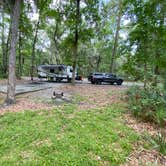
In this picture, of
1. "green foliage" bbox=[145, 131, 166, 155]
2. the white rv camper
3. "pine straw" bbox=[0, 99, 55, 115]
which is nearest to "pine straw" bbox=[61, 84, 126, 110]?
"pine straw" bbox=[0, 99, 55, 115]

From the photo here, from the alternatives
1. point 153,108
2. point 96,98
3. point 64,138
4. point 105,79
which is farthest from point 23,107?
point 105,79

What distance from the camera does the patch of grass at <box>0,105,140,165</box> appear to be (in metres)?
4.12

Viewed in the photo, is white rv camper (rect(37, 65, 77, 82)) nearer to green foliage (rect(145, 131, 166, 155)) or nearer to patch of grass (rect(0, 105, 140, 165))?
patch of grass (rect(0, 105, 140, 165))

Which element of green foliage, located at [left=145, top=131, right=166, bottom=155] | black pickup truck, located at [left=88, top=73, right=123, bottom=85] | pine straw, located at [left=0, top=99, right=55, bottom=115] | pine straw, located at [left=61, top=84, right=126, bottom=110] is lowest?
green foliage, located at [left=145, top=131, right=166, bottom=155]

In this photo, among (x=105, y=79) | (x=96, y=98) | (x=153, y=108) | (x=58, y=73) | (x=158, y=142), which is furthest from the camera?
(x=58, y=73)

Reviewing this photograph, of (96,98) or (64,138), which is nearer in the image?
(64,138)

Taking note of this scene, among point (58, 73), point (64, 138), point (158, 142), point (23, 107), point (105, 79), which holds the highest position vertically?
point (58, 73)

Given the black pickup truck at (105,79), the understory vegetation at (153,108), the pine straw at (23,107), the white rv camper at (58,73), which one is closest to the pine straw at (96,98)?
the pine straw at (23,107)

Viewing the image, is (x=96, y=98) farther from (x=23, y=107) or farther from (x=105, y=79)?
(x=105, y=79)

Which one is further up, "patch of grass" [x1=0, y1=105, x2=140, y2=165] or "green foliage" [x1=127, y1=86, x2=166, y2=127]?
"green foliage" [x1=127, y1=86, x2=166, y2=127]

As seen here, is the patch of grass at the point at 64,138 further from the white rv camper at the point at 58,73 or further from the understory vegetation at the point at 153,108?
the white rv camper at the point at 58,73

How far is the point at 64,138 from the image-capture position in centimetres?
478

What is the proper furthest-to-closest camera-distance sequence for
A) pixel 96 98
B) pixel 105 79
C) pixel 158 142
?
pixel 105 79, pixel 96 98, pixel 158 142

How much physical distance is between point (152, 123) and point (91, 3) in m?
11.4
